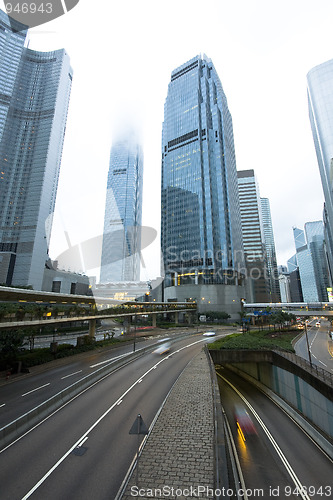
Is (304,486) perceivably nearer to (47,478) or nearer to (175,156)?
(47,478)

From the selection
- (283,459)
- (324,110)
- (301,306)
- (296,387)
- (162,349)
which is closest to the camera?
(283,459)

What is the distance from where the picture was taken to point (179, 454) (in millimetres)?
9742

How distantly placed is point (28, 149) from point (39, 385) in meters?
127

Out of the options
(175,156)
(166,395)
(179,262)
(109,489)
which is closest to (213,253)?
(179,262)

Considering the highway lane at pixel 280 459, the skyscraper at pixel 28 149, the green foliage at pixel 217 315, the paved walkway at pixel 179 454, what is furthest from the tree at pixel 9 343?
the green foliage at pixel 217 315

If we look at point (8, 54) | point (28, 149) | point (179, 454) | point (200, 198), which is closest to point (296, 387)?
point (179, 454)

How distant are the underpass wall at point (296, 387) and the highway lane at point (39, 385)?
57.4 ft

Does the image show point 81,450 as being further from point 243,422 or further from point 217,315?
point 217,315

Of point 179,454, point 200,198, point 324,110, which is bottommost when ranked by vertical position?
point 179,454

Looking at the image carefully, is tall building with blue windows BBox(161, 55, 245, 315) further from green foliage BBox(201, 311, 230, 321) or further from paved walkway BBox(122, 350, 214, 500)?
paved walkway BBox(122, 350, 214, 500)

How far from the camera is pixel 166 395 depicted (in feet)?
57.1

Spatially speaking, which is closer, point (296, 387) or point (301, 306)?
point (296, 387)

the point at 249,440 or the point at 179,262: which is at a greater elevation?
the point at 179,262

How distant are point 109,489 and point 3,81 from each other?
17042 cm
